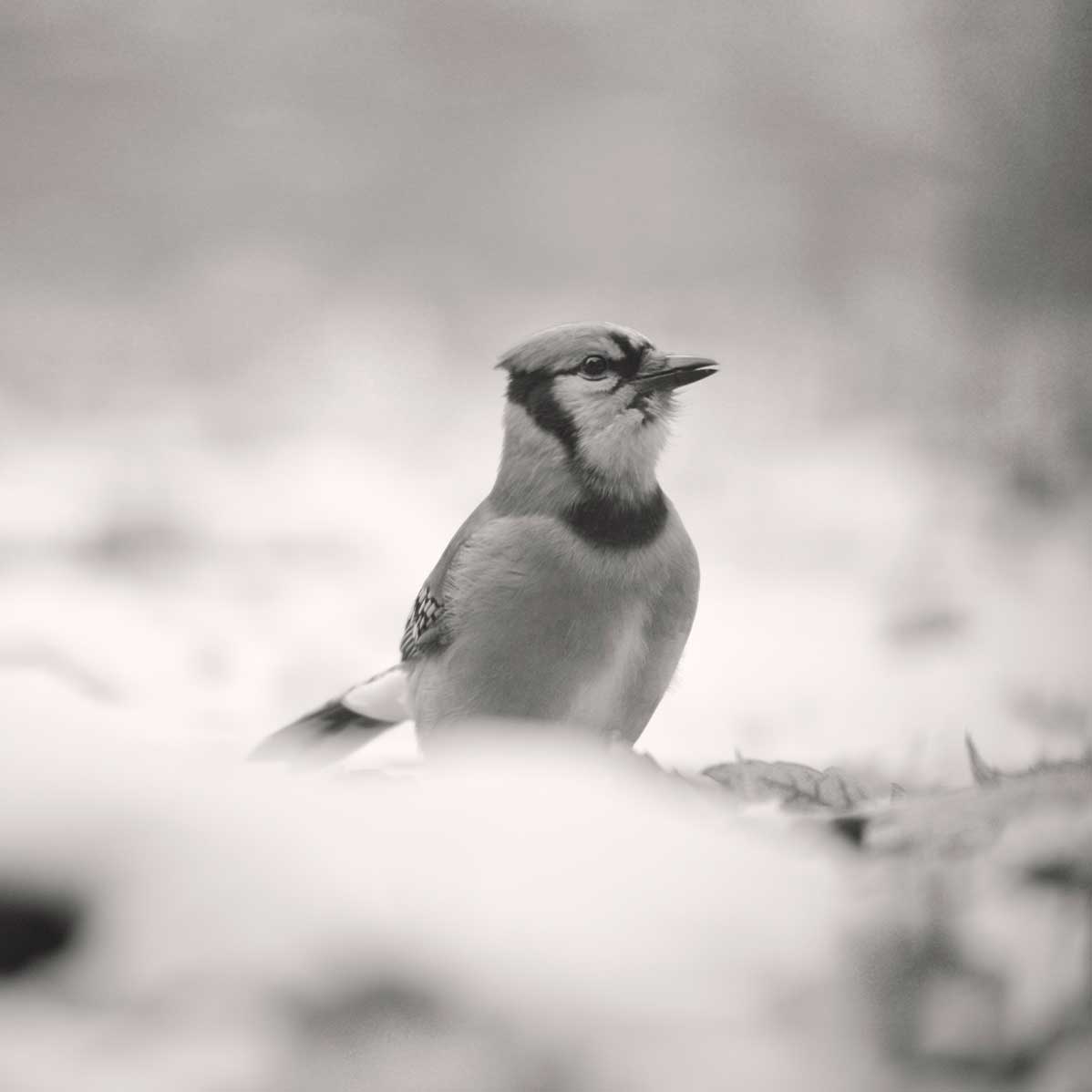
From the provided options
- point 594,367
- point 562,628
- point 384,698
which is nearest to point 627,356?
point 594,367

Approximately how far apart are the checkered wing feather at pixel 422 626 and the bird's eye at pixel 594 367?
0.26 metres

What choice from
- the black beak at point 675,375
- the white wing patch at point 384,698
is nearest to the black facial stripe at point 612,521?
the black beak at point 675,375

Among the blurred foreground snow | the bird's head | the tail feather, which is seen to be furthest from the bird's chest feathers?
the blurred foreground snow

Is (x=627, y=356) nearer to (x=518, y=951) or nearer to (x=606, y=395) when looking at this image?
(x=606, y=395)

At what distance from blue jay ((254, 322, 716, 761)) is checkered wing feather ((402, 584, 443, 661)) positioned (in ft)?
0.06

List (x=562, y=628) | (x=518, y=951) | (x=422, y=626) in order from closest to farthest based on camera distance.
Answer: (x=518, y=951) → (x=562, y=628) → (x=422, y=626)

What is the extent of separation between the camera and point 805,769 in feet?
2.91

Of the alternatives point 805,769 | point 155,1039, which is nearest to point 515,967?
point 155,1039

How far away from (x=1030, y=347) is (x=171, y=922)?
1.14 m

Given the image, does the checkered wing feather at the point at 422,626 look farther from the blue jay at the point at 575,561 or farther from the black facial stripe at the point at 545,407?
the black facial stripe at the point at 545,407

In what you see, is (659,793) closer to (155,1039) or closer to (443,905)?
(443,905)

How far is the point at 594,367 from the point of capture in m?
1.18

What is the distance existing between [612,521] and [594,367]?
140 mm

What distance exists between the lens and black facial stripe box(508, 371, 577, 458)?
118 centimetres
